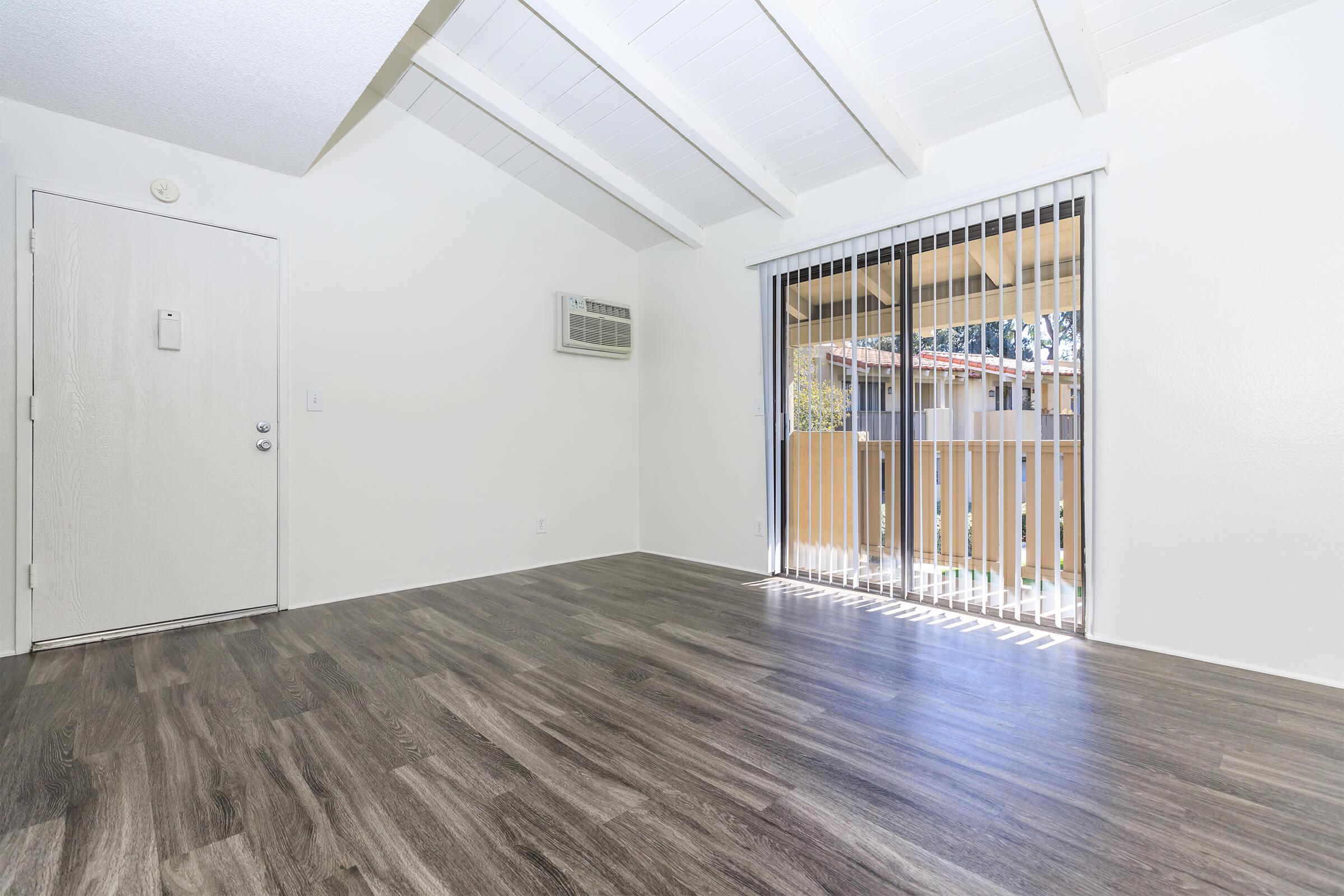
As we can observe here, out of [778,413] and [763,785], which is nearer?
[763,785]

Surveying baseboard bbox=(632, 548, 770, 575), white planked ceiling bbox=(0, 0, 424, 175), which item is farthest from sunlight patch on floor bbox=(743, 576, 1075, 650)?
white planked ceiling bbox=(0, 0, 424, 175)

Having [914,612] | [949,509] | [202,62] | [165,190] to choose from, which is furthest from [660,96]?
[914,612]

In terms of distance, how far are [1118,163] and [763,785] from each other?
298cm

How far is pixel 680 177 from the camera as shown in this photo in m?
4.14

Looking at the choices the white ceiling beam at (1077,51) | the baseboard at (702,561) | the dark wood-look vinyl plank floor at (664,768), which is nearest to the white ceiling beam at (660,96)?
the white ceiling beam at (1077,51)

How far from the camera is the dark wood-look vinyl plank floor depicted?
1345 millimetres

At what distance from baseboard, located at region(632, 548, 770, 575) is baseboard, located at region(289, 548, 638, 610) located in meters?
0.16

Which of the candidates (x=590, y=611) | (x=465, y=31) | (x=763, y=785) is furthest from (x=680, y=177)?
(x=763, y=785)

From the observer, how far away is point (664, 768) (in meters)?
1.76

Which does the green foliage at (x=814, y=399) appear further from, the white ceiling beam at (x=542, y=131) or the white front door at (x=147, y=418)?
the white front door at (x=147, y=418)

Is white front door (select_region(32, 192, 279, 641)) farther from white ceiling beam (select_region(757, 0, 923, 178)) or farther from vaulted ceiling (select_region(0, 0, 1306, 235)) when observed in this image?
white ceiling beam (select_region(757, 0, 923, 178))

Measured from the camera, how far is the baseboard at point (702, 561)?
4317 mm

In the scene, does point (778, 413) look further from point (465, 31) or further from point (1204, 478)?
point (465, 31)

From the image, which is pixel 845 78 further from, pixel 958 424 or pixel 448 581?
pixel 448 581
